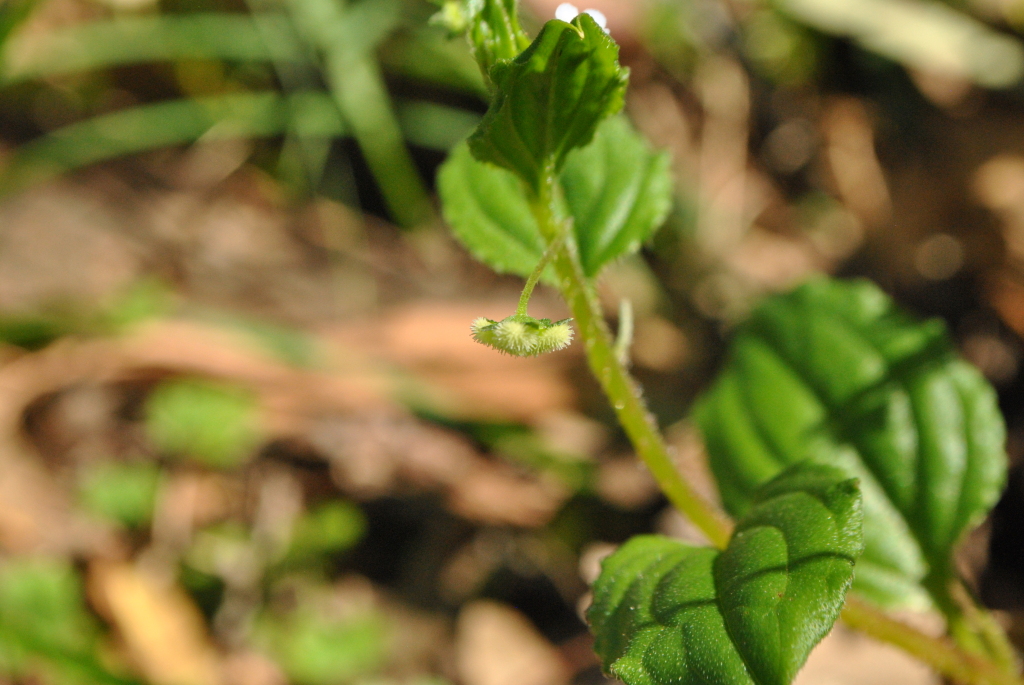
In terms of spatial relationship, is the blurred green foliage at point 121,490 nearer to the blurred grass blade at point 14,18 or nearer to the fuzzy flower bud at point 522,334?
the blurred grass blade at point 14,18

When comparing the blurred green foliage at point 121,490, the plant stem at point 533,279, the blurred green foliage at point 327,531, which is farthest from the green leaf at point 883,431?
the blurred green foliage at point 121,490

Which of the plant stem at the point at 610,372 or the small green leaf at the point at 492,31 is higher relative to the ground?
the small green leaf at the point at 492,31

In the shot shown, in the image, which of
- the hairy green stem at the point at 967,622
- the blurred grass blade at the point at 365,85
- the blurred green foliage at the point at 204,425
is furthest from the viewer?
the blurred grass blade at the point at 365,85

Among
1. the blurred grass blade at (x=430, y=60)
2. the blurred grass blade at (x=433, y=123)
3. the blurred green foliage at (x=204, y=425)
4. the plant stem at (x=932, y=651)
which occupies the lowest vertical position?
the plant stem at (x=932, y=651)

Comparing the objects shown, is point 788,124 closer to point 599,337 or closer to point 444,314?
point 444,314

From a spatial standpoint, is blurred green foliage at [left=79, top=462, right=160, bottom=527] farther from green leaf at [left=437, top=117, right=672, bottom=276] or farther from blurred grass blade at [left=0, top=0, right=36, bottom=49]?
green leaf at [left=437, top=117, right=672, bottom=276]

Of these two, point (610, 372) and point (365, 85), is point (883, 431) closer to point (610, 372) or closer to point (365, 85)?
point (610, 372)
